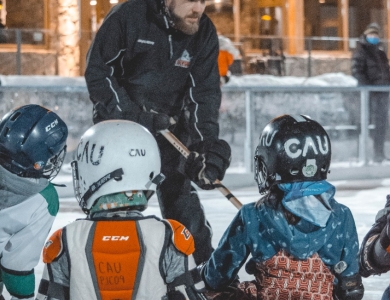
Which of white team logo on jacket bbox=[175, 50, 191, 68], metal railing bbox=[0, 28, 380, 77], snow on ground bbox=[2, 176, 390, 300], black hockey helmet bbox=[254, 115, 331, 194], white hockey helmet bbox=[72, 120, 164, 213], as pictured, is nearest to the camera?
white hockey helmet bbox=[72, 120, 164, 213]

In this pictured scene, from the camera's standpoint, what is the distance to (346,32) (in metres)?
19.3

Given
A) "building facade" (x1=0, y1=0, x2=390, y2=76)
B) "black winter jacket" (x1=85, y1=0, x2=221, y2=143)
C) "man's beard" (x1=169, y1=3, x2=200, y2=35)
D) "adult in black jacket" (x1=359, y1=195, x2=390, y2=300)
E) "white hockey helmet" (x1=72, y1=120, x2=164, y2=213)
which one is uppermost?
"building facade" (x1=0, y1=0, x2=390, y2=76)

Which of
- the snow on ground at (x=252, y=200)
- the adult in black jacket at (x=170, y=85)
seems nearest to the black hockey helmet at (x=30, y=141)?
the adult in black jacket at (x=170, y=85)

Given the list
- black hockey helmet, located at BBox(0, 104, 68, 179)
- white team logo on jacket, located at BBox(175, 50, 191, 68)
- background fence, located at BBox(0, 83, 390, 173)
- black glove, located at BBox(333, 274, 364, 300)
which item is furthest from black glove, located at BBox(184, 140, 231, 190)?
background fence, located at BBox(0, 83, 390, 173)

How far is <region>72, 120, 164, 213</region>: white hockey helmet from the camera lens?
8.29ft

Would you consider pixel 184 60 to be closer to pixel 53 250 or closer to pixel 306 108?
pixel 53 250

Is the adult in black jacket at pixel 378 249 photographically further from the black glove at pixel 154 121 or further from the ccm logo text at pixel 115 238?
the black glove at pixel 154 121

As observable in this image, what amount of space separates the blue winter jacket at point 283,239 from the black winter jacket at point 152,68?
1226 millimetres

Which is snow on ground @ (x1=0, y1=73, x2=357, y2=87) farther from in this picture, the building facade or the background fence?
the background fence

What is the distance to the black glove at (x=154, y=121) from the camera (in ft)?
12.5

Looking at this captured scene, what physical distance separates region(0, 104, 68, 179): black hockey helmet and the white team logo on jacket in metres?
0.86

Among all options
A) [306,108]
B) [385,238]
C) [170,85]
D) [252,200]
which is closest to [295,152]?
[385,238]

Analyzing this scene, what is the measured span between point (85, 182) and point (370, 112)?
7946mm

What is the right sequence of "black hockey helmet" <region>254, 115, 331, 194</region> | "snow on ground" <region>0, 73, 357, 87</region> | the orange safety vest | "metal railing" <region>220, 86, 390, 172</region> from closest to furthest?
1. "black hockey helmet" <region>254, 115, 331, 194</region>
2. "metal railing" <region>220, 86, 390, 172</region>
3. the orange safety vest
4. "snow on ground" <region>0, 73, 357, 87</region>
